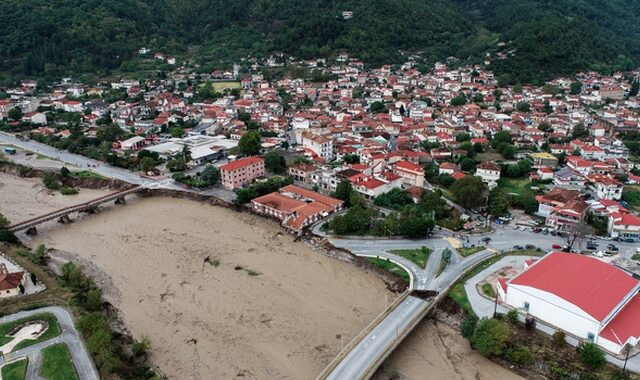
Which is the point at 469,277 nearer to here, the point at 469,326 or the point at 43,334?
the point at 469,326

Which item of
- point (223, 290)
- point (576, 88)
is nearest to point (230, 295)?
point (223, 290)

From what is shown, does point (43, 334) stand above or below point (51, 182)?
above

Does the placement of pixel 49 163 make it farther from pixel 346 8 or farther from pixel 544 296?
pixel 346 8

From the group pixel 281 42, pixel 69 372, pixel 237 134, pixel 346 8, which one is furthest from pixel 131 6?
pixel 69 372

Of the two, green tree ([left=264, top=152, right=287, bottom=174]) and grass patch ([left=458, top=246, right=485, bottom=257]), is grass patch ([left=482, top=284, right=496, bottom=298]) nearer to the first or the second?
grass patch ([left=458, top=246, right=485, bottom=257])

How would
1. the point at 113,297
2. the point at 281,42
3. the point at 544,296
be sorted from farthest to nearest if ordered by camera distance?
the point at 281,42 → the point at 113,297 → the point at 544,296

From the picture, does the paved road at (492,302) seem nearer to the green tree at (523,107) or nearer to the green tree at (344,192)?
the green tree at (344,192)
